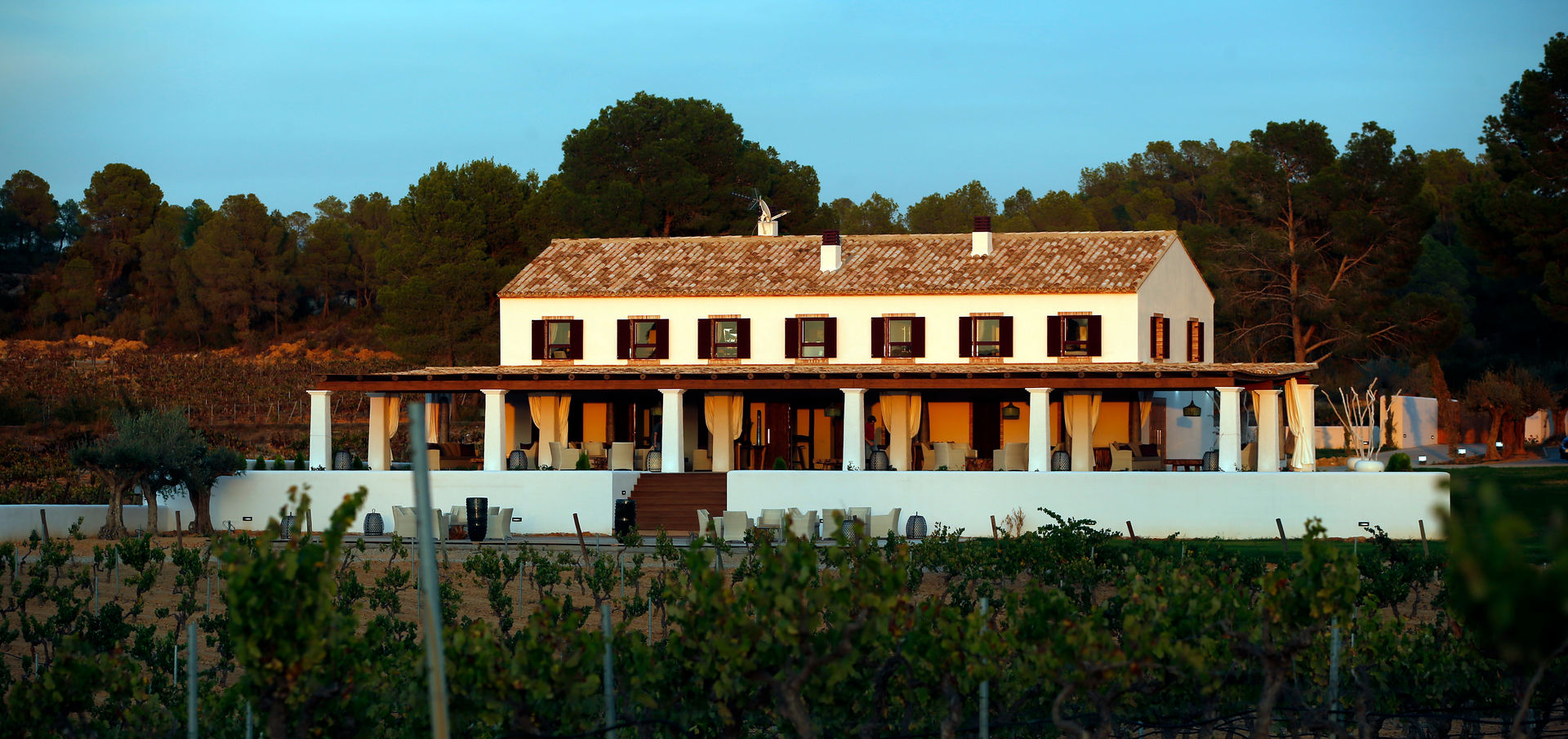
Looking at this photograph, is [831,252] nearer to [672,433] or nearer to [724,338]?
[724,338]

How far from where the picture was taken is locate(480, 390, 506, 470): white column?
2797 cm

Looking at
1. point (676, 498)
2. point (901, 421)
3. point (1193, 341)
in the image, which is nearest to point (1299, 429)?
point (1193, 341)

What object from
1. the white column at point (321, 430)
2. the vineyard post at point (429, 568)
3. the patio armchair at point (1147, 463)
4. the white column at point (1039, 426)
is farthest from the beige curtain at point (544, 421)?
the vineyard post at point (429, 568)

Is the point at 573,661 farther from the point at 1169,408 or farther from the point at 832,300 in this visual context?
the point at 1169,408

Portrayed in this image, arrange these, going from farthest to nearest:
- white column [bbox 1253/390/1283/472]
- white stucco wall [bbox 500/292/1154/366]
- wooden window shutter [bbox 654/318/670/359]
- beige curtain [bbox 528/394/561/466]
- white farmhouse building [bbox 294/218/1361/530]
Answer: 1. wooden window shutter [bbox 654/318/670/359]
2. beige curtain [bbox 528/394/561/466]
3. white stucco wall [bbox 500/292/1154/366]
4. white farmhouse building [bbox 294/218/1361/530]
5. white column [bbox 1253/390/1283/472]

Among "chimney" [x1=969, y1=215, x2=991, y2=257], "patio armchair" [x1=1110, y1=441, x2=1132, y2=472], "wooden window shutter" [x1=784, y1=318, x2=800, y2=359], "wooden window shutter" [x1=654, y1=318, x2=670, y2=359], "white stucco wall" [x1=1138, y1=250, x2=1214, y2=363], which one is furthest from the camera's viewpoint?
"chimney" [x1=969, y1=215, x2=991, y2=257]

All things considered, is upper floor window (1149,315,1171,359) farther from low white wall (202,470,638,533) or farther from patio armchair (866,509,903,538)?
low white wall (202,470,638,533)

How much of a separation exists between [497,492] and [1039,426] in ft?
32.0

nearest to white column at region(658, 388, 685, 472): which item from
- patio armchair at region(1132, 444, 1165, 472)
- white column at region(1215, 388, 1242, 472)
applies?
patio armchair at region(1132, 444, 1165, 472)

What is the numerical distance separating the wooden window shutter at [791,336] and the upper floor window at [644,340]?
2418 millimetres

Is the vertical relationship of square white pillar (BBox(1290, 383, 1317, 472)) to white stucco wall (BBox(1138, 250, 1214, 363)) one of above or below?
below

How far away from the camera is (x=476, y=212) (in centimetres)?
4284

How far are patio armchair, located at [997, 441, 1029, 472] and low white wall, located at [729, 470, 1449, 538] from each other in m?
2.18

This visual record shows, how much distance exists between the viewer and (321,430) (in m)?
28.2
